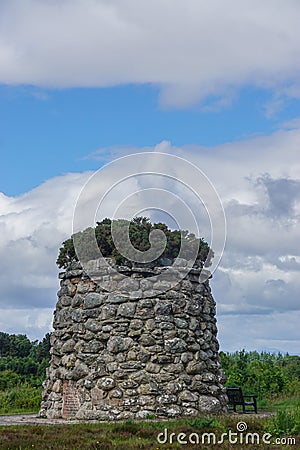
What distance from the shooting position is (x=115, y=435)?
13.2 metres

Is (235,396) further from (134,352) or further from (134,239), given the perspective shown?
(134,239)

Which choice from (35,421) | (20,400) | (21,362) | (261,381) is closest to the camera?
(35,421)

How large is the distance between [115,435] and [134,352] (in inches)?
175

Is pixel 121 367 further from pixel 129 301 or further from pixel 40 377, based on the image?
pixel 40 377

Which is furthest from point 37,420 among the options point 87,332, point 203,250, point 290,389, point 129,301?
point 290,389

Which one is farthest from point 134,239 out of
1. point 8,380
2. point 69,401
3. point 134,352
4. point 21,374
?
point 21,374

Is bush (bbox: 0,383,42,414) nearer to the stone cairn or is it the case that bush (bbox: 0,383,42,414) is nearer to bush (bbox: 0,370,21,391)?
bush (bbox: 0,370,21,391)

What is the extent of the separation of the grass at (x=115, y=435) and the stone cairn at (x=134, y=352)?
161cm

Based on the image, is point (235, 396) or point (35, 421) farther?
point (235, 396)

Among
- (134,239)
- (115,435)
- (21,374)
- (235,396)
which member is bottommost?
(115,435)

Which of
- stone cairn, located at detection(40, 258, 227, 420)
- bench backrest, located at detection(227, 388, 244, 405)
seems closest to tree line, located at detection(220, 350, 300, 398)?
bench backrest, located at detection(227, 388, 244, 405)

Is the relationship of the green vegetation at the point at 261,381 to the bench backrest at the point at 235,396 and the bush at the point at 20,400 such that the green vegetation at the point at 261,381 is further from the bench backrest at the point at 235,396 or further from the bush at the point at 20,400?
the bush at the point at 20,400

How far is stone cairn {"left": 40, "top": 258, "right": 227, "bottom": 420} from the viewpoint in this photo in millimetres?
17391

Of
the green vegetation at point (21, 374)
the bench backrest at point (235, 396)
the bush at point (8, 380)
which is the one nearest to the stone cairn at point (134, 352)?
the bench backrest at point (235, 396)
